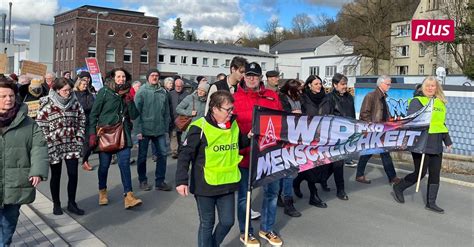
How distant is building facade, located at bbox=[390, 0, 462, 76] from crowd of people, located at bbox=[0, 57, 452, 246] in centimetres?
5042

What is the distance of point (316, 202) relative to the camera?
7.68m

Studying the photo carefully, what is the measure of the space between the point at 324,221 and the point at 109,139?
3171 millimetres

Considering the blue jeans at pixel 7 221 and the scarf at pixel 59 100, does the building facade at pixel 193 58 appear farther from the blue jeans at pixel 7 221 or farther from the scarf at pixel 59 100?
the blue jeans at pixel 7 221

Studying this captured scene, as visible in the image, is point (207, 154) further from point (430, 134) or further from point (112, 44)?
point (112, 44)

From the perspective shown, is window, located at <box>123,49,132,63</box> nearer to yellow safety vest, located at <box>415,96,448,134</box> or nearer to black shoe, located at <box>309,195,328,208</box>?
black shoe, located at <box>309,195,328,208</box>

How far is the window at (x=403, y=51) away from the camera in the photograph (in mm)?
62562

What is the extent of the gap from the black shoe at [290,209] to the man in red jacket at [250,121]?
1.21m

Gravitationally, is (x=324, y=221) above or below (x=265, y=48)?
below

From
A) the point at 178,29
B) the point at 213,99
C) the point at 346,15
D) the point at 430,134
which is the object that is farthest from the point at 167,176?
the point at 178,29

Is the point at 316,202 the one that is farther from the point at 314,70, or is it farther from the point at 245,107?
the point at 314,70

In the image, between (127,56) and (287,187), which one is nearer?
(287,187)

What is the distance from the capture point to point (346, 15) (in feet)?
189

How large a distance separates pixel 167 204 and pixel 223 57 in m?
70.2

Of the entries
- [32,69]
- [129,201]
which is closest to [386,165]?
[129,201]
